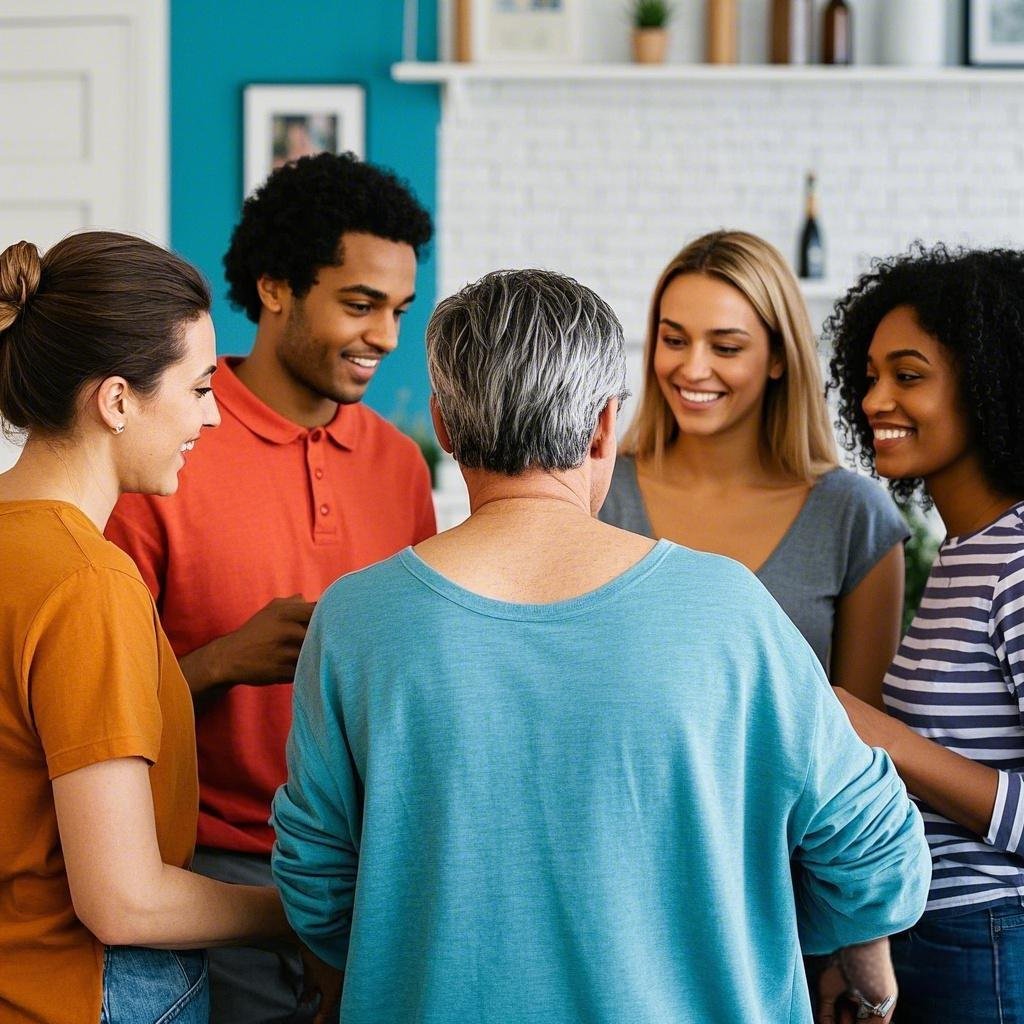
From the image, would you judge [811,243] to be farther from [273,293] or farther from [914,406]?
[914,406]

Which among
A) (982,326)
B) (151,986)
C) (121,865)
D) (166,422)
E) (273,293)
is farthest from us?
(273,293)

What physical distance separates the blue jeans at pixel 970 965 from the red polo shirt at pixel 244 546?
908 millimetres

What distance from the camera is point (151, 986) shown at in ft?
4.44

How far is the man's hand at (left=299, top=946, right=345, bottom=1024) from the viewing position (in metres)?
1.46

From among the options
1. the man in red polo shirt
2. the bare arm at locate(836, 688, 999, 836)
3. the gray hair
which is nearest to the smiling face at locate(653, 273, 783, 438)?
the man in red polo shirt

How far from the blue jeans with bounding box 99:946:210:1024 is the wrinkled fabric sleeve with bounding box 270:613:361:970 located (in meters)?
0.15

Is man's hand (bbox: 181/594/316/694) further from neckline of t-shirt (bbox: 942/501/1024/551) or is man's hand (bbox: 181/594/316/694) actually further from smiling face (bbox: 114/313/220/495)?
neckline of t-shirt (bbox: 942/501/1024/551)

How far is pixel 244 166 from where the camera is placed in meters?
4.87

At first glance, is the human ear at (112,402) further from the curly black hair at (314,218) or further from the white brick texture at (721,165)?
the white brick texture at (721,165)

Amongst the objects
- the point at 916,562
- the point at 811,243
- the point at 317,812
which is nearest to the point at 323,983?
the point at 317,812

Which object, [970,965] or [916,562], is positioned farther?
[916,562]

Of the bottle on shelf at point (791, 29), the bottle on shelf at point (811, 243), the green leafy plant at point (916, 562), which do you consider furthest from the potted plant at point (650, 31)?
the green leafy plant at point (916, 562)

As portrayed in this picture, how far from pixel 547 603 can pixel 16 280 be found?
71cm

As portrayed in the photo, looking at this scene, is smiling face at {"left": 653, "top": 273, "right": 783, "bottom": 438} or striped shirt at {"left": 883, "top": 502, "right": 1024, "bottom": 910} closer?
striped shirt at {"left": 883, "top": 502, "right": 1024, "bottom": 910}
